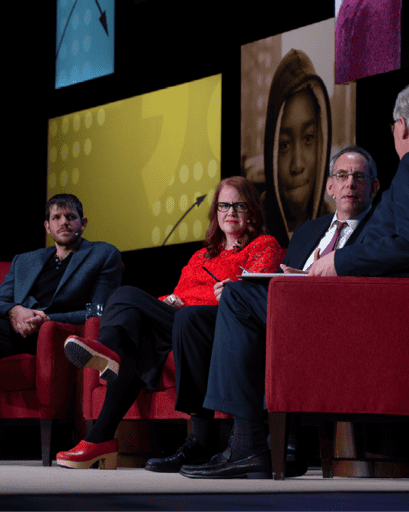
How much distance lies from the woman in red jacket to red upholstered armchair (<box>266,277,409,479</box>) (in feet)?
2.21

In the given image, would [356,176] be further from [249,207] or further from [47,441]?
[47,441]

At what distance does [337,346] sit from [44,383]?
164 centimetres

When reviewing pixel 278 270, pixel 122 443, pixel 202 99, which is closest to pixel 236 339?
pixel 278 270

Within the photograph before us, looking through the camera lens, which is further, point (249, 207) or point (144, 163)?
point (144, 163)

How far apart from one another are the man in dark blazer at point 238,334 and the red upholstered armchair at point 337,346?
15 cm

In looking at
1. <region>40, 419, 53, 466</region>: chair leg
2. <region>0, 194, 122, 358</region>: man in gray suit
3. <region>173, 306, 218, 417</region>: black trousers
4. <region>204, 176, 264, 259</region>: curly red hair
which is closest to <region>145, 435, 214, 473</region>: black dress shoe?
<region>173, 306, 218, 417</region>: black trousers

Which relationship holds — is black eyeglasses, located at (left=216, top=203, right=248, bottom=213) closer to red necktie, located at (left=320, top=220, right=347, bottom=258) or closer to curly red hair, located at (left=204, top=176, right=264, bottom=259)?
curly red hair, located at (left=204, top=176, right=264, bottom=259)

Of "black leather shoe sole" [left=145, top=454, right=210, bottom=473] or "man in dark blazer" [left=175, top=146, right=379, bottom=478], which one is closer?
"man in dark blazer" [left=175, top=146, right=379, bottom=478]

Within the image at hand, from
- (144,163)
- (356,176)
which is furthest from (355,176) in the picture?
(144,163)

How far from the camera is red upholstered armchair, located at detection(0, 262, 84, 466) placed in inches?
147

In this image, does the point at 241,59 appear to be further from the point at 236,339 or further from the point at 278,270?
the point at 236,339

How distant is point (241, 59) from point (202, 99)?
0.38 m

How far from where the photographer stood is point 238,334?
2715mm

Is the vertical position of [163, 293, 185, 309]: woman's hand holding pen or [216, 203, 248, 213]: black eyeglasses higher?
[216, 203, 248, 213]: black eyeglasses
